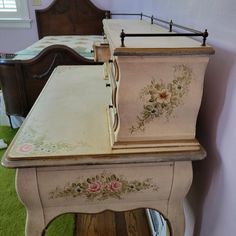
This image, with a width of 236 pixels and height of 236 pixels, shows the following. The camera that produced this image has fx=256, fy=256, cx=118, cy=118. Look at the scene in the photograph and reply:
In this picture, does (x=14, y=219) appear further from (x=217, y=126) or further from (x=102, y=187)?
(x=217, y=126)

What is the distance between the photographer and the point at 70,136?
0.76 meters

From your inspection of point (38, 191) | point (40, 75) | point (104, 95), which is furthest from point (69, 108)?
point (40, 75)

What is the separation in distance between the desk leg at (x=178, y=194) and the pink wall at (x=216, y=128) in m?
0.08

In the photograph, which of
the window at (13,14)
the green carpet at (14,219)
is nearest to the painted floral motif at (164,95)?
the green carpet at (14,219)

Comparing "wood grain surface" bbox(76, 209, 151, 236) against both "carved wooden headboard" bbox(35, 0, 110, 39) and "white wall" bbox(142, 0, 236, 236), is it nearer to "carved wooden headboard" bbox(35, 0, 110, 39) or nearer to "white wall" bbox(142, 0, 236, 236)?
"white wall" bbox(142, 0, 236, 236)

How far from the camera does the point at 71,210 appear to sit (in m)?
0.76

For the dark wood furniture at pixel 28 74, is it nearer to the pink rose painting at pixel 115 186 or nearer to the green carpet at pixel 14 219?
the green carpet at pixel 14 219

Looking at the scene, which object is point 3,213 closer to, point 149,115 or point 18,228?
point 18,228

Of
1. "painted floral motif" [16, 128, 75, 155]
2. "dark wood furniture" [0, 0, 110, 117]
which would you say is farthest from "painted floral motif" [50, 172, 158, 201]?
"dark wood furniture" [0, 0, 110, 117]

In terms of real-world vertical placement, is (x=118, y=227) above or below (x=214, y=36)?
below

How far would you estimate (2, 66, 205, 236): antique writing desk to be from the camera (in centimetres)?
67

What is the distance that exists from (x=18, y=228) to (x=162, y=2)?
1394 mm

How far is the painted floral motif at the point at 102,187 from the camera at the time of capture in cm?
70

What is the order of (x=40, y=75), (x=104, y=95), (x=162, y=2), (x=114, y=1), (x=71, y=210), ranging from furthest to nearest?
1. (x=114, y=1)
2. (x=40, y=75)
3. (x=162, y=2)
4. (x=104, y=95)
5. (x=71, y=210)
